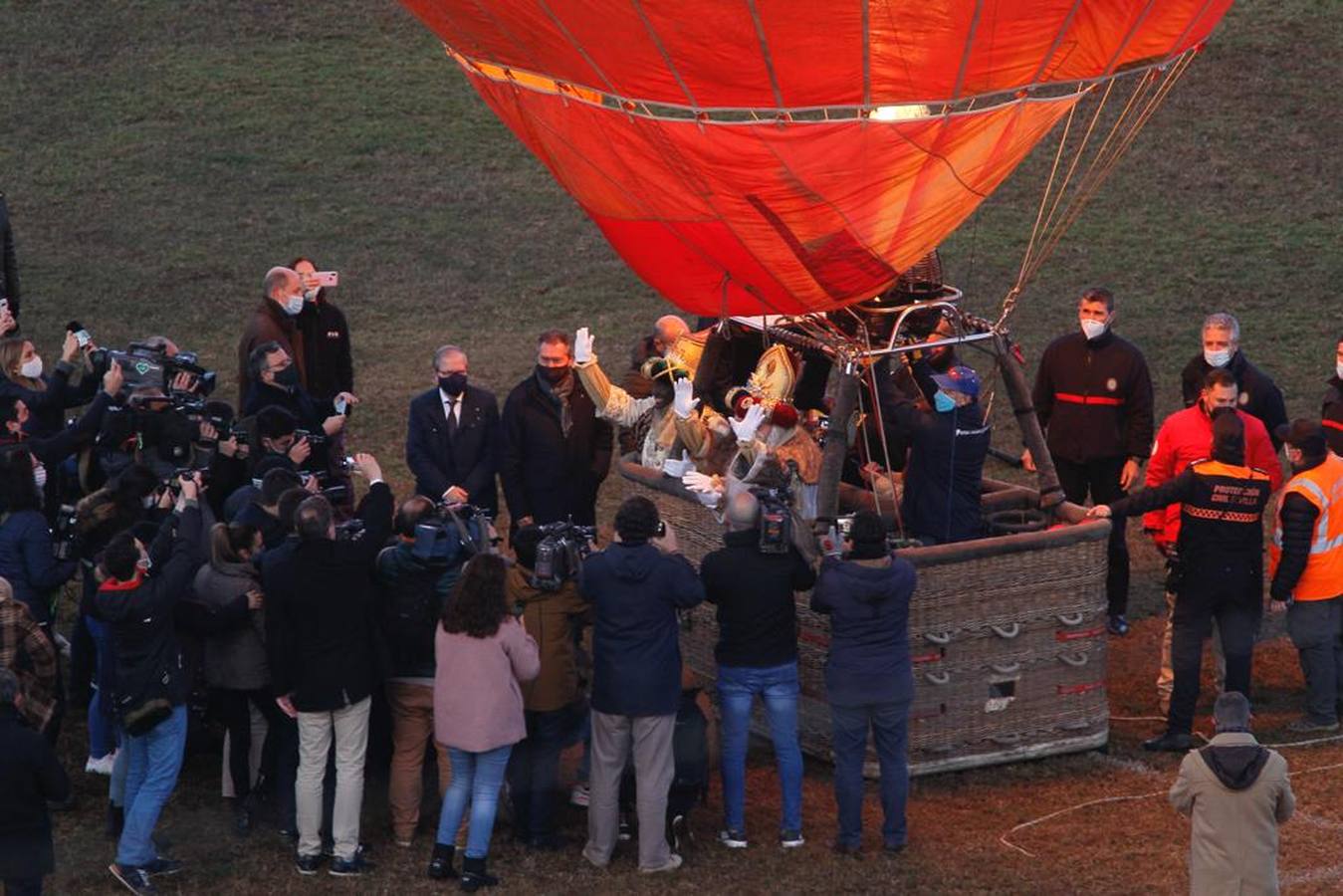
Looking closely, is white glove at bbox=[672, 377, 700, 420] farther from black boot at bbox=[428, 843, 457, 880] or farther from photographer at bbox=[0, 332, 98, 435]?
photographer at bbox=[0, 332, 98, 435]

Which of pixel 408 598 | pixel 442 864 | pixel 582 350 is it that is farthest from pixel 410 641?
pixel 582 350

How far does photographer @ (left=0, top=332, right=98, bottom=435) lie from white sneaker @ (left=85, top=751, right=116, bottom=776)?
7.51 feet

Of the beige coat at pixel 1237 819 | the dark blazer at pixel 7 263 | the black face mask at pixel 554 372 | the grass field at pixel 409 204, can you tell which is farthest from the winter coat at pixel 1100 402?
the dark blazer at pixel 7 263

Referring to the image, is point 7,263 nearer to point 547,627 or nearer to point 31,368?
point 31,368

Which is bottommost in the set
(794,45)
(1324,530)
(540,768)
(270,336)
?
(540,768)

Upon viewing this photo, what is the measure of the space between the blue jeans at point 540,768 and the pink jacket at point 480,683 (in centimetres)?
43

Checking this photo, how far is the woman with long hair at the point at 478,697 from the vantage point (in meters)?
8.46

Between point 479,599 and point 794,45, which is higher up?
point 794,45

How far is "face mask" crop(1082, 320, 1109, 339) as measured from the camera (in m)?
11.8

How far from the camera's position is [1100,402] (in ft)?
38.7

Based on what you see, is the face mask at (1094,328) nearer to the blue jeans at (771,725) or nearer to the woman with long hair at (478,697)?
the blue jeans at (771,725)

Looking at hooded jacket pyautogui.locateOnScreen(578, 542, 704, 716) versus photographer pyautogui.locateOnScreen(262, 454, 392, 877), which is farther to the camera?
hooded jacket pyautogui.locateOnScreen(578, 542, 704, 716)

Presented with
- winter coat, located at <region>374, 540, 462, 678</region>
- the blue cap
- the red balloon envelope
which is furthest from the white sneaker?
the blue cap

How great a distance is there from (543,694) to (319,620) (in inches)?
40.6
